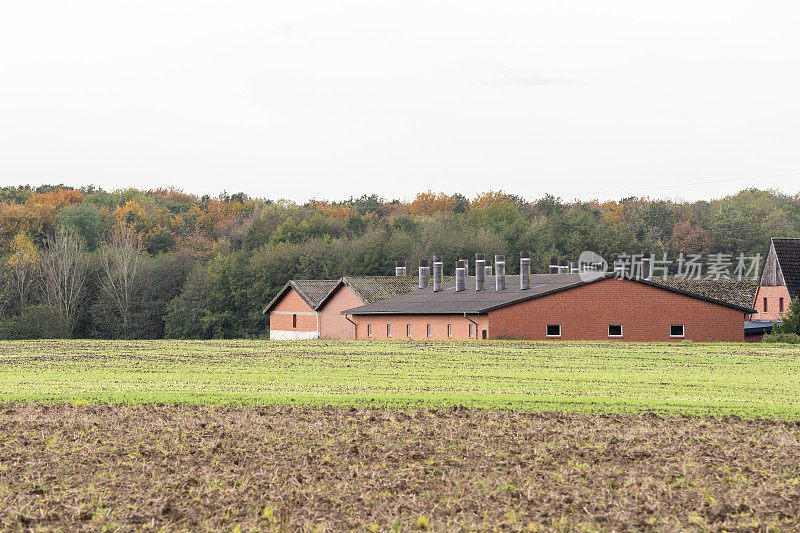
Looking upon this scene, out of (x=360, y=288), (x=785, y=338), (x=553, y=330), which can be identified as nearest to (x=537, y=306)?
(x=553, y=330)

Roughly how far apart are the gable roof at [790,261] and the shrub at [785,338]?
1751cm

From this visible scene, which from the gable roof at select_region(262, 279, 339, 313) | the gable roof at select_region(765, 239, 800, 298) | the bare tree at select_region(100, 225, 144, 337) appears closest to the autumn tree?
the bare tree at select_region(100, 225, 144, 337)

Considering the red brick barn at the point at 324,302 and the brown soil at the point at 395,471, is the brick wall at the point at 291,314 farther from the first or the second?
the brown soil at the point at 395,471

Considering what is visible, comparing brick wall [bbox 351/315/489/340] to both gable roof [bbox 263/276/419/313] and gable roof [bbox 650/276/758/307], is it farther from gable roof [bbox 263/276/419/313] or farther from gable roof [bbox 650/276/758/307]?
gable roof [bbox 650/276/758/307]

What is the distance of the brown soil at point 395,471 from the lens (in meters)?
11.9

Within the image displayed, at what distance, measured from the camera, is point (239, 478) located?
46.3ft

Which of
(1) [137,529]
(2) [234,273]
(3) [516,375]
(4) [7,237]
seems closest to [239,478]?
(1) [137,529]

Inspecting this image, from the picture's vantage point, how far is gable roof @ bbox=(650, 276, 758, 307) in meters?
73.5

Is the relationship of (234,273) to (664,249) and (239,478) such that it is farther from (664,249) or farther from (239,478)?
(239,478)

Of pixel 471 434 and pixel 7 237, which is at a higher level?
pixel 7 237

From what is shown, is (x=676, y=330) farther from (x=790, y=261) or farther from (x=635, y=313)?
(x=790, y=261)

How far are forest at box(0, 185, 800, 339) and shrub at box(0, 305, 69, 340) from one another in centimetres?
11

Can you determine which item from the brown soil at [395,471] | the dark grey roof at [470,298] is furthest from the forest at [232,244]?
the brown soil at [395,471]

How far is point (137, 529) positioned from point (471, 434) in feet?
24.5
